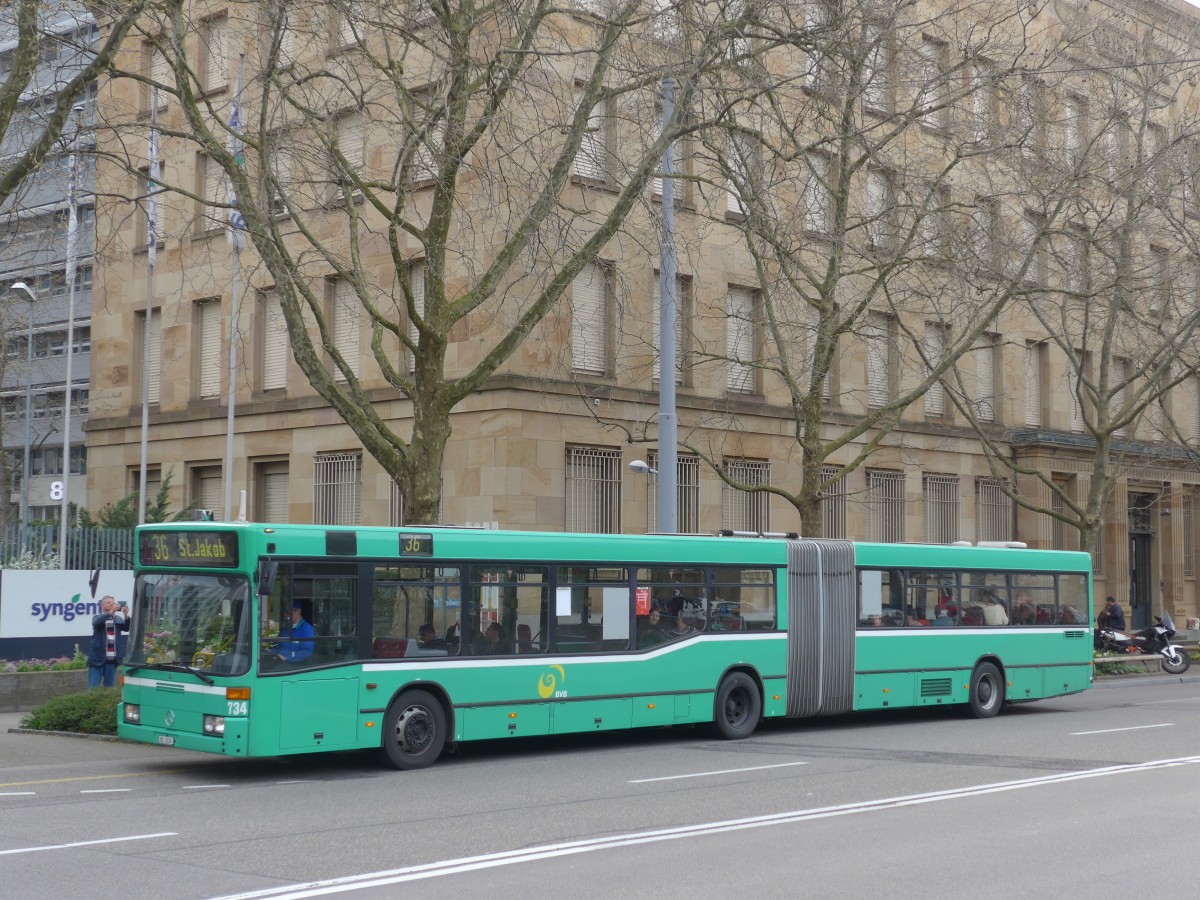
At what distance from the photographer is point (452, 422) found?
92.7ft

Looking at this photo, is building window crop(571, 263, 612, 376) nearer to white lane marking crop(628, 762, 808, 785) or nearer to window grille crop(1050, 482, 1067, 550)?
white lane marking crop(628, 762, 808, 785)

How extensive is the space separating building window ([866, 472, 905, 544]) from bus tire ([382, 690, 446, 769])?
70.0 feet

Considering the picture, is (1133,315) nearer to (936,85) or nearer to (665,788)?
(936,85)

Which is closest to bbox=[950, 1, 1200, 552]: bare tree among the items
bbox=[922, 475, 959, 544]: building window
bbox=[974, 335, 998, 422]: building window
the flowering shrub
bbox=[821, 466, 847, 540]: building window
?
bbox=[974, 335, 998, 422]: building window

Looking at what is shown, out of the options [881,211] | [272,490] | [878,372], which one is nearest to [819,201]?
[881,211]

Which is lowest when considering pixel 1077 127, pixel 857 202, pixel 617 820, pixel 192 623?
pixel 617 820

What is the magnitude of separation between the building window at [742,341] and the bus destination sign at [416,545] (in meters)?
17.1

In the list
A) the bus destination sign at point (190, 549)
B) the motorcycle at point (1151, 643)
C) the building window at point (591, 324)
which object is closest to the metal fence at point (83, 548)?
the building window at point (591, 324)

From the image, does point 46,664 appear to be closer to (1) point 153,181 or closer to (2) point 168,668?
(1) point 153,181

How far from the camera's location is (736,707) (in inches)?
733

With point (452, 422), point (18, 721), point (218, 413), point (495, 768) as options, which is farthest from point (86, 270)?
point (495, 768)

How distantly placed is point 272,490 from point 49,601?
10124 millimetres

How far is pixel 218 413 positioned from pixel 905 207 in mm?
17414

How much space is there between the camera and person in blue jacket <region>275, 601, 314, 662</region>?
14.1 metres
